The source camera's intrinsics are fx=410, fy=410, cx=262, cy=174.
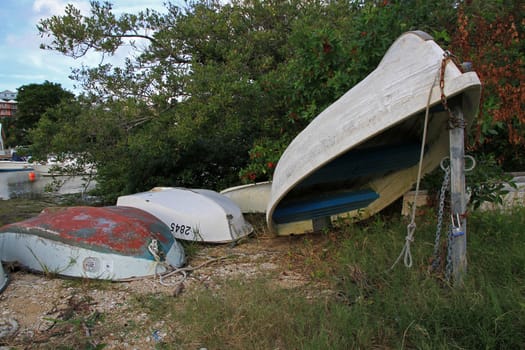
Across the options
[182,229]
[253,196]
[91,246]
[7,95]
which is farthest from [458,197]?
[7,95]

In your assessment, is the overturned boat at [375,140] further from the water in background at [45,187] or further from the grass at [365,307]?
the water in background at [45,187]

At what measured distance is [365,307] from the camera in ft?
8.41

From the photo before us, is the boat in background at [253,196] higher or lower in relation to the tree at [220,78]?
lower

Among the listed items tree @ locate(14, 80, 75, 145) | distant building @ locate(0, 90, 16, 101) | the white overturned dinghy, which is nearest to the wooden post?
the white overturned dinghy

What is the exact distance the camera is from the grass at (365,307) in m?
2.23

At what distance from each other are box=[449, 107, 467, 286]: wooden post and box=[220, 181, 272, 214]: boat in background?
345 centimetres

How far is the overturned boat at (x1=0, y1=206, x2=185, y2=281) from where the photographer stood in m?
3.58

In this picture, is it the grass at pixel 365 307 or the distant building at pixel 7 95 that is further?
the distant building at pixel 7 95

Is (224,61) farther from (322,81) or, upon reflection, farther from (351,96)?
(351,96)

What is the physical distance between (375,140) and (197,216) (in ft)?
7.14

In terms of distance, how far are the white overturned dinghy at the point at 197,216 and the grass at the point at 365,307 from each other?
140 cm

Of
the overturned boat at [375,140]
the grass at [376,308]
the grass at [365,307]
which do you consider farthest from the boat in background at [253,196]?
→ the grass at [376,308]

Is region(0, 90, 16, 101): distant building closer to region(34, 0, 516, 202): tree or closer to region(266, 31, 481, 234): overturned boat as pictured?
region(34, 0, 516, 202): tree

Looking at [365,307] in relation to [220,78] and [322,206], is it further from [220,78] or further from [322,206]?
[220,78]
